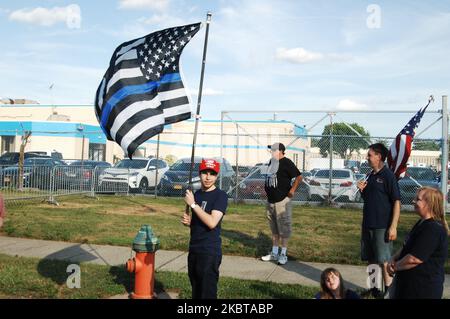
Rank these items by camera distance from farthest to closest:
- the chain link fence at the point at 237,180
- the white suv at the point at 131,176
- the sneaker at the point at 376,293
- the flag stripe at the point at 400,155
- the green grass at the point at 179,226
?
the white suv at the point at 131,176 → the chain link fence at the point at 237,180 → the flag stripe at the point at 400,155 → the green grass at the point at 179,226 → the sneaker at the point at 376,293

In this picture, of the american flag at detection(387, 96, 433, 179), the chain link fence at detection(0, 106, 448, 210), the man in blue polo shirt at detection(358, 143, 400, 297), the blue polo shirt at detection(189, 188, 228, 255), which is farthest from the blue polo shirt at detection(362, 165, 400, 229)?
the chain link fence at detection(0, 106, 448, 210)

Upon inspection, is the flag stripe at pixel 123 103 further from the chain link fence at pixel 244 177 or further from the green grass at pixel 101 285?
the chain link fence at pixel 244 177

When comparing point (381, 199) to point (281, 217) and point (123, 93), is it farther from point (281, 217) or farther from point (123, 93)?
point (123, 93)

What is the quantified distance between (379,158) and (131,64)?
3.03m

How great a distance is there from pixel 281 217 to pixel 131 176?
1208cm

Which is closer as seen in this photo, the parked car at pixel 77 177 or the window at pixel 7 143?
the parked car at pixel 77 177

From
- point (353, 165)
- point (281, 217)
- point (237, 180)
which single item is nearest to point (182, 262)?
point (281, 217)

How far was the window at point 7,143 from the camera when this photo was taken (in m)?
41.1

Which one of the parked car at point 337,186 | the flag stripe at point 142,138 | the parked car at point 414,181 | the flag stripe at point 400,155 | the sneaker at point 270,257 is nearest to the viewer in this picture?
the flag stripe at point 142,138

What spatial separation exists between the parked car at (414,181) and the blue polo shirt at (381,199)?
10.1 m

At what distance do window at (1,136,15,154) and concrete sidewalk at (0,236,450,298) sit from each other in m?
34.4

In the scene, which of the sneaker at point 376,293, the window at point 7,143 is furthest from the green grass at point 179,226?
the window at point 7,143

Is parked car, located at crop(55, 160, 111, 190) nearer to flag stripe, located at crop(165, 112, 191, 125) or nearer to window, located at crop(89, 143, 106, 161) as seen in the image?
flag stripe, located at crop(165, 112, 191, 125)

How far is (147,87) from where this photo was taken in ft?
19.0
